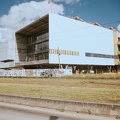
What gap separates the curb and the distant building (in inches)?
1498

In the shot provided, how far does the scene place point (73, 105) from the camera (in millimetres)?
9422

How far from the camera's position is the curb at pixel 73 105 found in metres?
8.36

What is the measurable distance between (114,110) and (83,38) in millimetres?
52712

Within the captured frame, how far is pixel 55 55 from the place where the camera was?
5216cm

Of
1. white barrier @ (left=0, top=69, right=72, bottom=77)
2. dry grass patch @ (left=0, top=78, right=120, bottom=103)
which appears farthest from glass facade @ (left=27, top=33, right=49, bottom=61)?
dry grass patch @ (left=0, top=78, right=120, bottom=103)

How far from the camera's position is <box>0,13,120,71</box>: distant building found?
53.2 m

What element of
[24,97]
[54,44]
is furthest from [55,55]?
[24,97]

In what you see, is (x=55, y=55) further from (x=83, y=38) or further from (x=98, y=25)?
(x=98, y=25)

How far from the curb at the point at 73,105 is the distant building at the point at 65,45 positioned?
38.0 m

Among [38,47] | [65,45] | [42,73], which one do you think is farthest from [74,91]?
[38,47]

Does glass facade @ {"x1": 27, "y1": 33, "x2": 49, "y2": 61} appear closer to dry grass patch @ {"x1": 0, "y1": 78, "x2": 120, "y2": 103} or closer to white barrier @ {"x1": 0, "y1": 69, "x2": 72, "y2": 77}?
white barrier @ {"x1": 0, "y1": 69, "x2": 72, "y2": 77}

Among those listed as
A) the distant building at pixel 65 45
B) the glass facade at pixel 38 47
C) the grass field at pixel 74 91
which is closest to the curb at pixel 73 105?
the grass field at pixel 74 91

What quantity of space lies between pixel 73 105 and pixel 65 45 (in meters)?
45.6

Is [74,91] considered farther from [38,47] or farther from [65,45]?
[38,47]
